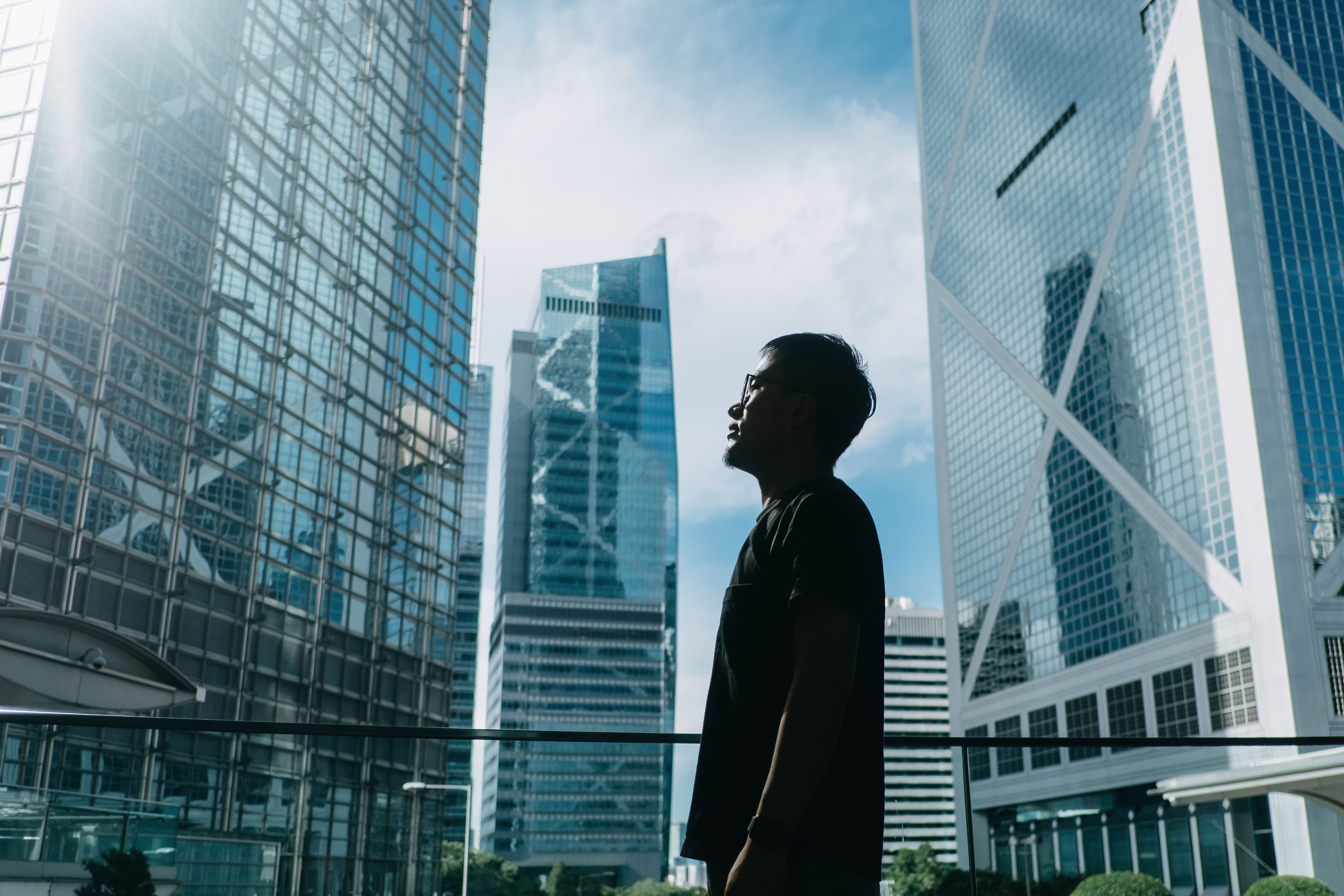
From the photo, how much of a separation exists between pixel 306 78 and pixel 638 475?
3502 inches

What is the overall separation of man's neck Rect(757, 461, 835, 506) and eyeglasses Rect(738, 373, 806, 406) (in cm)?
11

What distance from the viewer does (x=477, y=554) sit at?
121062 mm

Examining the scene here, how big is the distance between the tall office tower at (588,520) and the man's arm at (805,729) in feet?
290

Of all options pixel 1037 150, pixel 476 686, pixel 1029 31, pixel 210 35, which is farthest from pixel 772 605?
pixel 476 686

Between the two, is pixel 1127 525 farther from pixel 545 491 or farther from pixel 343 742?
pixel 545 491

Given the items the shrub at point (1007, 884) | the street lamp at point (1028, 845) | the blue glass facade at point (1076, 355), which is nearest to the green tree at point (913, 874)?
the shrub at point (1007, 884)

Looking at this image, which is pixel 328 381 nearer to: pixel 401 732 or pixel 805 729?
pixel 401 732

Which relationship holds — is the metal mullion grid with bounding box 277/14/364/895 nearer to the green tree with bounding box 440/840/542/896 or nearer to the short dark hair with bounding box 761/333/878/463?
the green tree with bounding box 440/840/542/896

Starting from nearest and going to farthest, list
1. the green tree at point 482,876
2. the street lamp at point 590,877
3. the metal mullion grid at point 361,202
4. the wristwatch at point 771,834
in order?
the wristwatch at point 771,834
the green tree at point 482,876
the street lamp at point 590,877
the metal mullion grid at point 361,202

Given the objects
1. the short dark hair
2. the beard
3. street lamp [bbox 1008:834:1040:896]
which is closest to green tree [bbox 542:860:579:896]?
street lamp [bbox 1008:834:1040:896]

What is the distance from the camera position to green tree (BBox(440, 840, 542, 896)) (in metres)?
2.55

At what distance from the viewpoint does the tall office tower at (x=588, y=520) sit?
10150 cm

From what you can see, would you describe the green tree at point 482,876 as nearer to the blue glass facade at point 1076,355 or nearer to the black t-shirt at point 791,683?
the black t-shirt at point 791,683

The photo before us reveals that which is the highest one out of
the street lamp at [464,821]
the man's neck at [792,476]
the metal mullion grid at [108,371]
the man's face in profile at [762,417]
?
the metal mullion grid at [108,371]
